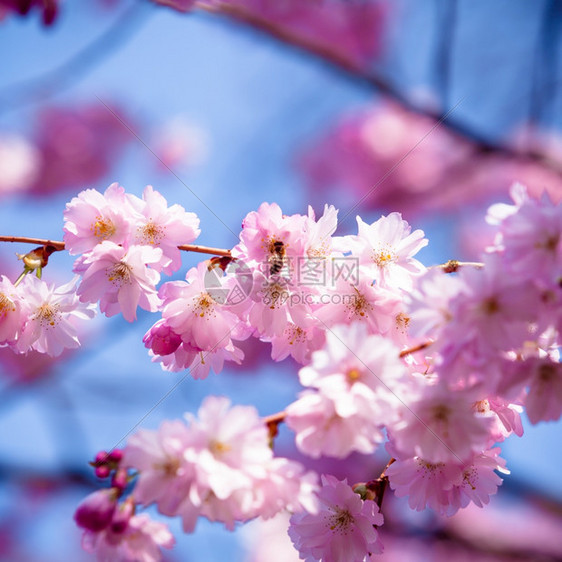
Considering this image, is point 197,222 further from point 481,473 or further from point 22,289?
point 481,473

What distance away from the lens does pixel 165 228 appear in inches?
44.8

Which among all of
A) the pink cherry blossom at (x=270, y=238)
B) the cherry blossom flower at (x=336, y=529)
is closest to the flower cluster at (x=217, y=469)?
the cherry blossom flower at (x=336, y=529)

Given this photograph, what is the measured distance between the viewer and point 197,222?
3.75 ft

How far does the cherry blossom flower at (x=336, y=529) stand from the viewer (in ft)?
3.33

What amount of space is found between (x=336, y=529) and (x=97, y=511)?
47 centimetres

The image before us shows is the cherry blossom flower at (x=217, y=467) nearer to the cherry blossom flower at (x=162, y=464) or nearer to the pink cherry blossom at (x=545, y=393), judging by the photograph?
the cherry blossom flower at (x=162, y=464)

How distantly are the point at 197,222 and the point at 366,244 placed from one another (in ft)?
1.25

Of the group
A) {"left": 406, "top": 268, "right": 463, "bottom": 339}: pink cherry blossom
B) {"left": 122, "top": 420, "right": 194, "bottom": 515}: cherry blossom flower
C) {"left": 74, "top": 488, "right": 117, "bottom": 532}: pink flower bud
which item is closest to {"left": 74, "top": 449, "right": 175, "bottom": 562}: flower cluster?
{"left": 74, "top": 488, "right": 117, "bottom": 532}: pink flower bud

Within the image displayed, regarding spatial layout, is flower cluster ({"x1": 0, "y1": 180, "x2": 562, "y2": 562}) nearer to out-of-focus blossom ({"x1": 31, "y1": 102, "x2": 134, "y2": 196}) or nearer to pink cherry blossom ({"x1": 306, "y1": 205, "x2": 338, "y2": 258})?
pink cherry blossom ({"x1": 306, "y1": 205, "x2": 338, "y2": 258})

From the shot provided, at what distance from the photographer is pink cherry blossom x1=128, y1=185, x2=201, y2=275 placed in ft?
3.73

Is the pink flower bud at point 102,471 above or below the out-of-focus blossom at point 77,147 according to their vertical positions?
above

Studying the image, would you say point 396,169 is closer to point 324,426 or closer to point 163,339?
point 163,339

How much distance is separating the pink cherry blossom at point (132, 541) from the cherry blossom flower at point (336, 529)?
274 millimetres

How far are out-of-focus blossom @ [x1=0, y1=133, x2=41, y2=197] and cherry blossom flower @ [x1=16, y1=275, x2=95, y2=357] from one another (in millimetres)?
5070
